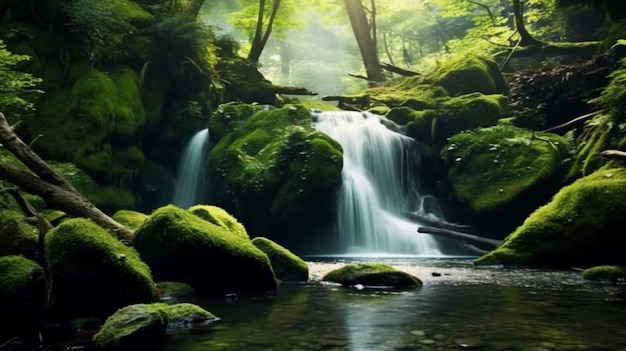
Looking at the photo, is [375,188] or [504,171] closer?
[504,171]

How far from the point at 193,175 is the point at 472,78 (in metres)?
11.3

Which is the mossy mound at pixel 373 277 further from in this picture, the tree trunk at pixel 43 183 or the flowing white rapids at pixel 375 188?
the flowing white rapids at pixel 375 188

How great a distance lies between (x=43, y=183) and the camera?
7.79 m

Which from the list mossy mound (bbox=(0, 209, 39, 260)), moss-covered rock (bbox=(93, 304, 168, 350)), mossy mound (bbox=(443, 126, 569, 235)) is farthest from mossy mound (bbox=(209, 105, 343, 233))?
moss-covered rock (bbox=(93, 304, 168, 350))

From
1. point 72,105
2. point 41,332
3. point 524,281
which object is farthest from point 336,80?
point 41,332

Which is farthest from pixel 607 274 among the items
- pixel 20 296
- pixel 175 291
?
pixel 20 296

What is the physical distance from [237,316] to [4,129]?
14.7 ft

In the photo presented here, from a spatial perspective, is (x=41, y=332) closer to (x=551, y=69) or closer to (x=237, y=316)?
(x=237, y=316)

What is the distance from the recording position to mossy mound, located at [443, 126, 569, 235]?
45.7 ft

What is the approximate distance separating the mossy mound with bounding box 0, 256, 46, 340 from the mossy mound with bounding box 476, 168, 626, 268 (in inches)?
329

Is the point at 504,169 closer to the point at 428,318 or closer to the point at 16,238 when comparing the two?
the point at 428,318

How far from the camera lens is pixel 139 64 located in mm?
17453

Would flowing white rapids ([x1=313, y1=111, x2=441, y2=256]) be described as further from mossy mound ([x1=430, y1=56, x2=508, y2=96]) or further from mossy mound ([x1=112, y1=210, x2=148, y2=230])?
mossy mound ([x1=112, y1=210, x2=148, y2=230])

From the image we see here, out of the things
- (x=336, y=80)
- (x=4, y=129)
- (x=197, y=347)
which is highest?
(x=336, y=80)
